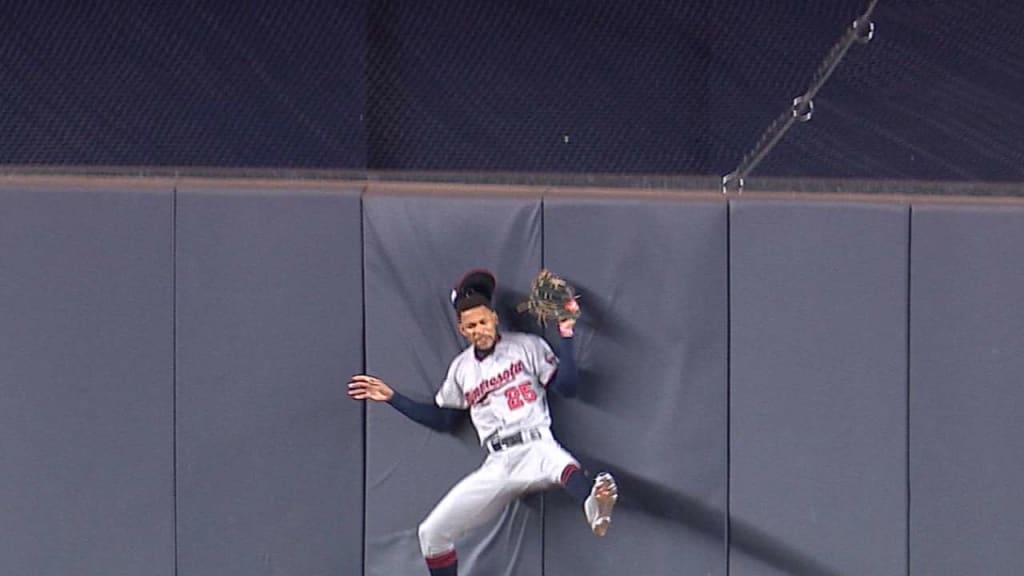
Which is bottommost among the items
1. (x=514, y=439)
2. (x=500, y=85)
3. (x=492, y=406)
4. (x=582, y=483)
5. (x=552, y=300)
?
(x=582, y=483)

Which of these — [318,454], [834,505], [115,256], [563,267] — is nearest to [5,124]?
[115,256]

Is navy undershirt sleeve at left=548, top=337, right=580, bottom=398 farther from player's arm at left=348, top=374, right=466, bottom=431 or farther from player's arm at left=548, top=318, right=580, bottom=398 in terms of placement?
player's arm at left=348, top=374, right=466, bottom=431

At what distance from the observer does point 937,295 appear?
17.5ft

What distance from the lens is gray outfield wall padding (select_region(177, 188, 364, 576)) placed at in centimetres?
583

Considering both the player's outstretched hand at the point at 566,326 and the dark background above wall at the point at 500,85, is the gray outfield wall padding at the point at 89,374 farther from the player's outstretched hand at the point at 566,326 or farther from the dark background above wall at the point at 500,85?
the player's outstretched hand at the point at 566,326

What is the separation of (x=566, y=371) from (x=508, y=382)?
21cm

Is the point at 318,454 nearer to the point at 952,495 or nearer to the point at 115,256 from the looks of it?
the point at 115,256

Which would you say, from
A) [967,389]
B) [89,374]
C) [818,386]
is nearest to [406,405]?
[89,374]

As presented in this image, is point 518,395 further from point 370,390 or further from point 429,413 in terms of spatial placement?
point 370,390

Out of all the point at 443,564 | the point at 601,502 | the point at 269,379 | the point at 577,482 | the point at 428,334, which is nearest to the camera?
the point at 601,502

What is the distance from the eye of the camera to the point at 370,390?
5.60 meters

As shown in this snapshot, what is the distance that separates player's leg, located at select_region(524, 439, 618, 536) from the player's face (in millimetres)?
407

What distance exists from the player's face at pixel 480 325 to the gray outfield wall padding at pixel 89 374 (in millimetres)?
1209

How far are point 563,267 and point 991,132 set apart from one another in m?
1.75
